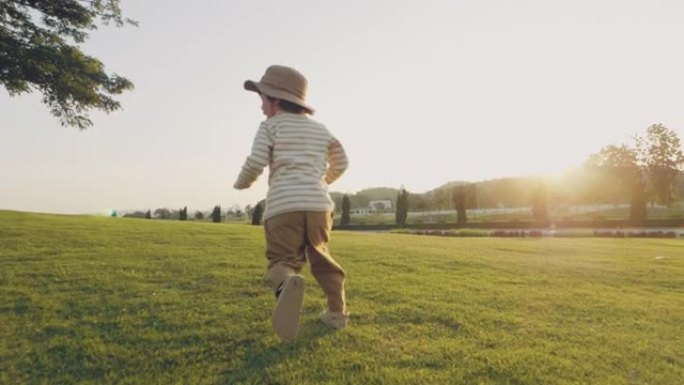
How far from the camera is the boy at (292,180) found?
3.84m

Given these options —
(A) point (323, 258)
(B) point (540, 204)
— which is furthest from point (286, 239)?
(B) point (540, 204)

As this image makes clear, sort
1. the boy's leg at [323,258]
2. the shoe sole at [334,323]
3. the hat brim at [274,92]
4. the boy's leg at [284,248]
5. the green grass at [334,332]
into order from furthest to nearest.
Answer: the shoe sole at [334,323] → the hat brim at [274,92] → the boy's leg at [323,258] → the boy's leg at [284,248] → the green grass at [334,332]

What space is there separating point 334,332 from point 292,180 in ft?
4.47

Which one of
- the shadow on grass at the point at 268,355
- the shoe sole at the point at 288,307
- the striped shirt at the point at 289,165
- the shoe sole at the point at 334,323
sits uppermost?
the striped shirt at the point at 289,165

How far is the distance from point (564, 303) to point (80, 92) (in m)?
13.0

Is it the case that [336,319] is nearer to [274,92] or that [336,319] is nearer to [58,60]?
[274,92]

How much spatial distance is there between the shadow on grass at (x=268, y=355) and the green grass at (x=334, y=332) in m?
0.01

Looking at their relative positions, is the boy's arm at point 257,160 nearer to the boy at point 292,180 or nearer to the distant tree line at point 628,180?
the boy at point 292,180

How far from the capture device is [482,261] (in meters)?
9.80

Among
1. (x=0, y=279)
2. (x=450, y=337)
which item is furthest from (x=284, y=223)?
(x=0, y=279)

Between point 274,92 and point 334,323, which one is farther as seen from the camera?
point 334,323

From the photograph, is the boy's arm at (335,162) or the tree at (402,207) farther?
the tree at (402,207)

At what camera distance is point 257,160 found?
12.7ft

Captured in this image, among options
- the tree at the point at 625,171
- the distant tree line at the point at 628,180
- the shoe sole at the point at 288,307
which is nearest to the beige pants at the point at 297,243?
the shoe sole at the point at 288,307
